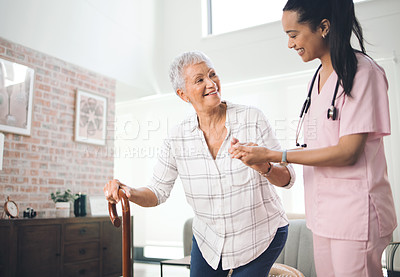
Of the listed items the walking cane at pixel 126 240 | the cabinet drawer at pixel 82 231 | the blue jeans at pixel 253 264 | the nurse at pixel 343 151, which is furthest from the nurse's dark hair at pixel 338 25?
the cabinet drawer at pixel 82 231

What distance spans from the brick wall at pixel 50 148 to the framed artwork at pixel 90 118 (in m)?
0.06

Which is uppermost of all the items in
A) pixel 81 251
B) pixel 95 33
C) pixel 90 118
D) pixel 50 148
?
pixel 95 33

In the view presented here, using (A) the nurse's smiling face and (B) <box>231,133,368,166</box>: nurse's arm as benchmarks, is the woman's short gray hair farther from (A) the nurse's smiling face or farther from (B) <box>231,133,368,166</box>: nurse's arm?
(B) <box>231,133,368,166</box>: nurse's arm

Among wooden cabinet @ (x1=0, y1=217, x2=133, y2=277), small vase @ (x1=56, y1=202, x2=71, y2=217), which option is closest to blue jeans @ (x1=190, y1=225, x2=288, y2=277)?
wooden cabinet @ (x1=0, y1=217, x2=133, y2=277)

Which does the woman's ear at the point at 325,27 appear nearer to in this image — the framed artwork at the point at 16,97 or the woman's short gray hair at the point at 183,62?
the woman's short gray hair at the point at 183,62

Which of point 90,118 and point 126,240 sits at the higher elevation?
point 90,118

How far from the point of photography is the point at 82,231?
4.16 m

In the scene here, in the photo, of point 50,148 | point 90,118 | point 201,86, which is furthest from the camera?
point 90,118

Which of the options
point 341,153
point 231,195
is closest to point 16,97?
point 231,195

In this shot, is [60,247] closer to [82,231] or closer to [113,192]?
[82,231]

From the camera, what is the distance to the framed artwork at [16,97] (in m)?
3.95

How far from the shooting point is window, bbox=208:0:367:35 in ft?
19.2

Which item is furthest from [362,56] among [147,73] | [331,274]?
[147,73]

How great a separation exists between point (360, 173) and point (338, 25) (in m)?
0.50
